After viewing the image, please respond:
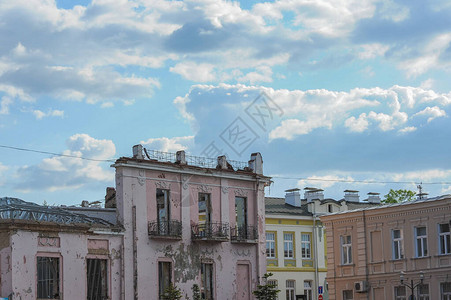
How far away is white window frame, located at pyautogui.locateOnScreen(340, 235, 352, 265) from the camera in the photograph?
174 feet

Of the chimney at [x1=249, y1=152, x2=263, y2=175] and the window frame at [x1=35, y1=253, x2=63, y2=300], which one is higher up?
the chimney at [x1=249, y1=152, x2=263, y2=175]

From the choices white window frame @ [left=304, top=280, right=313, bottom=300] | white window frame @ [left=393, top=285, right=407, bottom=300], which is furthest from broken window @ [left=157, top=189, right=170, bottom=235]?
white window frame @ [left=304, top=280, right=313, bottom=300]

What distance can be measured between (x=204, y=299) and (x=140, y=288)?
14.5 feet

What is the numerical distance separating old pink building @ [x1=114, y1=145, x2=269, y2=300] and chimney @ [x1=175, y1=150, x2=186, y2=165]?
0.06 m

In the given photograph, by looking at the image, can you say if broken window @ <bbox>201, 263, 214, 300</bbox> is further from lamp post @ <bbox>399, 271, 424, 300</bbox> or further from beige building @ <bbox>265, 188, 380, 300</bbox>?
beige building @ <bbox>265, 188, 380, 300</bbox>

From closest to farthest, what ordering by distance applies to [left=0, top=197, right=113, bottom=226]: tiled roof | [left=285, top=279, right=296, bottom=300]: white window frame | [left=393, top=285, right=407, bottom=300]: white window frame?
[left=0, top=197, right=113, bottom=226]: tiled roof
[left=393, top=285, right=407, bottom=300]: white window frame
[left=285, top=279, right=296, bottom=300]: white window frame

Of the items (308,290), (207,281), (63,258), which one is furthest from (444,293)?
(63,258)

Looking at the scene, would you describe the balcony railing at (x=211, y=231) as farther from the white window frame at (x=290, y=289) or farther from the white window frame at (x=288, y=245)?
the white window frame at (x=290, y=289)

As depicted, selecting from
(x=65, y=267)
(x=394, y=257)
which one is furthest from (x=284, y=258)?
(x=65, y=267)

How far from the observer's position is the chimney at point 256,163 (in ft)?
171

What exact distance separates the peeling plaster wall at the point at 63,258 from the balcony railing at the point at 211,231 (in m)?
5.18

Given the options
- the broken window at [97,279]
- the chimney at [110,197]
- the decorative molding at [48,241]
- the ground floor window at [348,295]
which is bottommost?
the ground floor window at [348,295]

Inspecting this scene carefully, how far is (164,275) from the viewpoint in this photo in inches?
1815

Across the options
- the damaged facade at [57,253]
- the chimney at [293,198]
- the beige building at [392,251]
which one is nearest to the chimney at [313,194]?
the chimney at [293,198]
